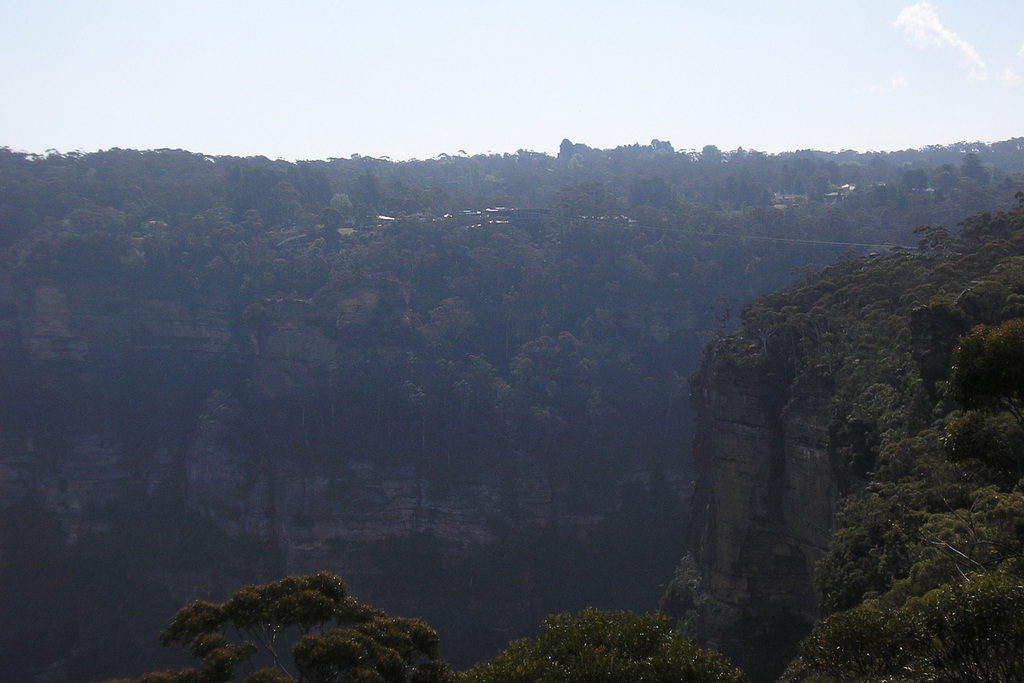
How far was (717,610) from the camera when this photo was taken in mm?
30438

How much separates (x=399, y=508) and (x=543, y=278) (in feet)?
76.4

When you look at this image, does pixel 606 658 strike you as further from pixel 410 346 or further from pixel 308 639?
pixel 410 346

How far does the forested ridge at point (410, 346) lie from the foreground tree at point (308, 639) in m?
28.2

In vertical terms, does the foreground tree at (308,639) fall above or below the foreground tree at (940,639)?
below

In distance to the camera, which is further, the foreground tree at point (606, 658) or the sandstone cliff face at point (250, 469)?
the sandstone cliff face at point (250, 469)

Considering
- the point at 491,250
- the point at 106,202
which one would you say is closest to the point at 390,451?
the point at 491,250

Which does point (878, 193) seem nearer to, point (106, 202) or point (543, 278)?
point (543, 278)

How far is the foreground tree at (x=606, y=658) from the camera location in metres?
10.7

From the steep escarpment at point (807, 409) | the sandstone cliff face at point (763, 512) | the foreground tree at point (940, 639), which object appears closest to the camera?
the foreground tree at point (940, 639)

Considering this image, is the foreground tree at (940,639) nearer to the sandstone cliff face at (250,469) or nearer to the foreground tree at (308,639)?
the foreground tree at (308,639)

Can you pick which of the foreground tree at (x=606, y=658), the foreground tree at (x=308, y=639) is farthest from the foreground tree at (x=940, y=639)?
the foreground tree at (x=308, y=639)

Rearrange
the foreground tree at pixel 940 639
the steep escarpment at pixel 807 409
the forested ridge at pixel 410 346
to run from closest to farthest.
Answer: the foreground tree at pixel 940 639
the steep escarpment at pixel 807 409
the forested ridge at pixel 410 346

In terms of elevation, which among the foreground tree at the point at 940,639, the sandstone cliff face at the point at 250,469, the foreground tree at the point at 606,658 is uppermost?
the foreground tree at the point at 940,639

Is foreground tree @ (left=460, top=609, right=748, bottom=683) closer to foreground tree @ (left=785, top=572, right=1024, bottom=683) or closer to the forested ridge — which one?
foreground tree @ (left=785, top=572, right=1024, bottom=683)
